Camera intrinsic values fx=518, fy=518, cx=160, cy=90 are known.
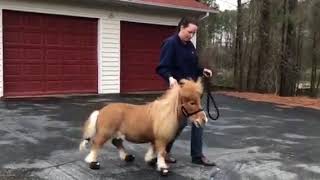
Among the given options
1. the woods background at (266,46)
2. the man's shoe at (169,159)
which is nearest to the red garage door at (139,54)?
the woods background at (266,46)

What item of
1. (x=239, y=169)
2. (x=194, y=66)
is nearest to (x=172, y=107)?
(x=194, y=66)

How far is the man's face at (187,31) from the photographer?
243 inches

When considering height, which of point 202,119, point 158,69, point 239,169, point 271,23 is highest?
point 271,23

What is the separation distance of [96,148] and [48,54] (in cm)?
984

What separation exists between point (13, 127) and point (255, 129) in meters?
4.53

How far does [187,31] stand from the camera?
20.4 feet

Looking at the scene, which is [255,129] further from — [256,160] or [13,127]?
[13,127]

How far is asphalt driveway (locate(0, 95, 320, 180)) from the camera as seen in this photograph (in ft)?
20.2

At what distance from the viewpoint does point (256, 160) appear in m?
7.16

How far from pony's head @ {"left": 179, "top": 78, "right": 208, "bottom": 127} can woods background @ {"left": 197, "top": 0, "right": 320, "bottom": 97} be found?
1127 centimetres

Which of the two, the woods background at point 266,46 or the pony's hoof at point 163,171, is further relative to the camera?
the woods background at point 266,46

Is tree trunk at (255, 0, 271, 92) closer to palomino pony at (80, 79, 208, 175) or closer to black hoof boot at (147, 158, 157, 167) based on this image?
black hoof boot at (147, 158, 157, 167)

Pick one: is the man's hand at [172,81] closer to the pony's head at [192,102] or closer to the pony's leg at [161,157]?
the pony's head at [192,102]

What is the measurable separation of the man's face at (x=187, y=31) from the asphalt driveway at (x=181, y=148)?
5.29ft
